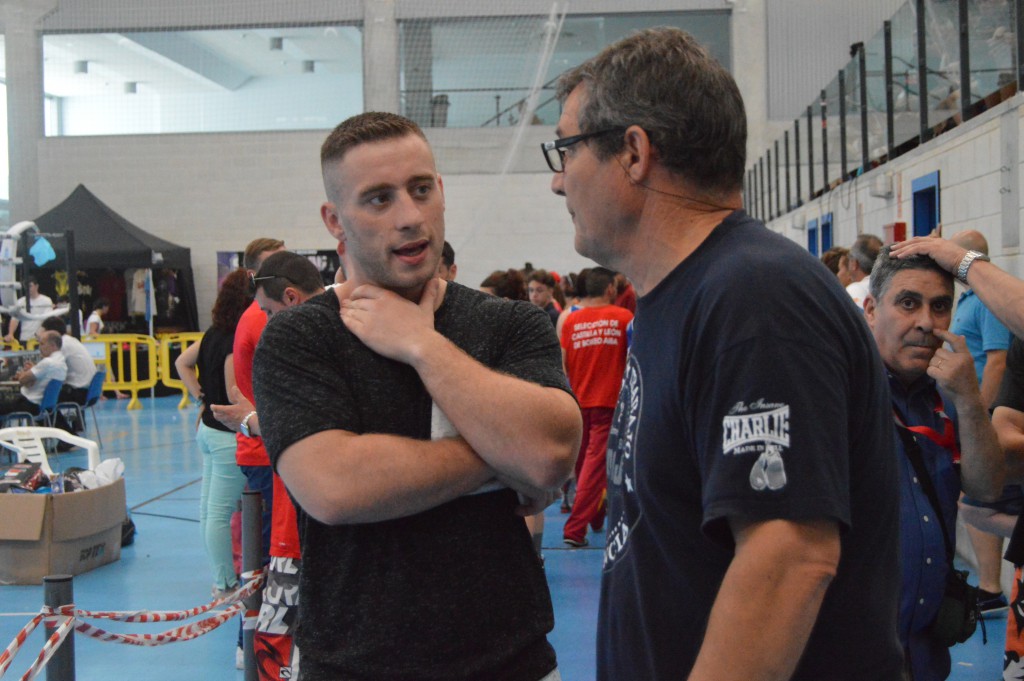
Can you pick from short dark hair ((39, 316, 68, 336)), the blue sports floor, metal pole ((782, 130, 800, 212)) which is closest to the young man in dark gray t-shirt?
the blue sports floor

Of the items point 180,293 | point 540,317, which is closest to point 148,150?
Answer: point 180,293

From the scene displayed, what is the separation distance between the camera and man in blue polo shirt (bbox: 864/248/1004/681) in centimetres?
243

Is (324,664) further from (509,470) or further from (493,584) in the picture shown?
(509,470)

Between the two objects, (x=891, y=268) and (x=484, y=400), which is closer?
(x=484, y=400)

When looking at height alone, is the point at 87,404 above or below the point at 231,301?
below

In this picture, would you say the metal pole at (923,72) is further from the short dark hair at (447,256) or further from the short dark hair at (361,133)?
the short dark hair at (361,133)

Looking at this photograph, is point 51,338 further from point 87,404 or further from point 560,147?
point 560,147

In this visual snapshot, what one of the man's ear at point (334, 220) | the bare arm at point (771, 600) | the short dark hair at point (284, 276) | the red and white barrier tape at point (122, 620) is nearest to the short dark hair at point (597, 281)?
the short dark hair at point (284, 276)

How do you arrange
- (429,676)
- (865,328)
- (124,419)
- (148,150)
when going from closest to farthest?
(865,328)
(429,676)
(124,419)
(148,150)

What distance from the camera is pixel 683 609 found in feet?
4.21

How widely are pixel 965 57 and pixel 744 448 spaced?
20.6 feet

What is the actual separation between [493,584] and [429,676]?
18cm

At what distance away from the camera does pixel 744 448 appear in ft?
3.72

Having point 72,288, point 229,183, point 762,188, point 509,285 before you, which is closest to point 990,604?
point 509,285
